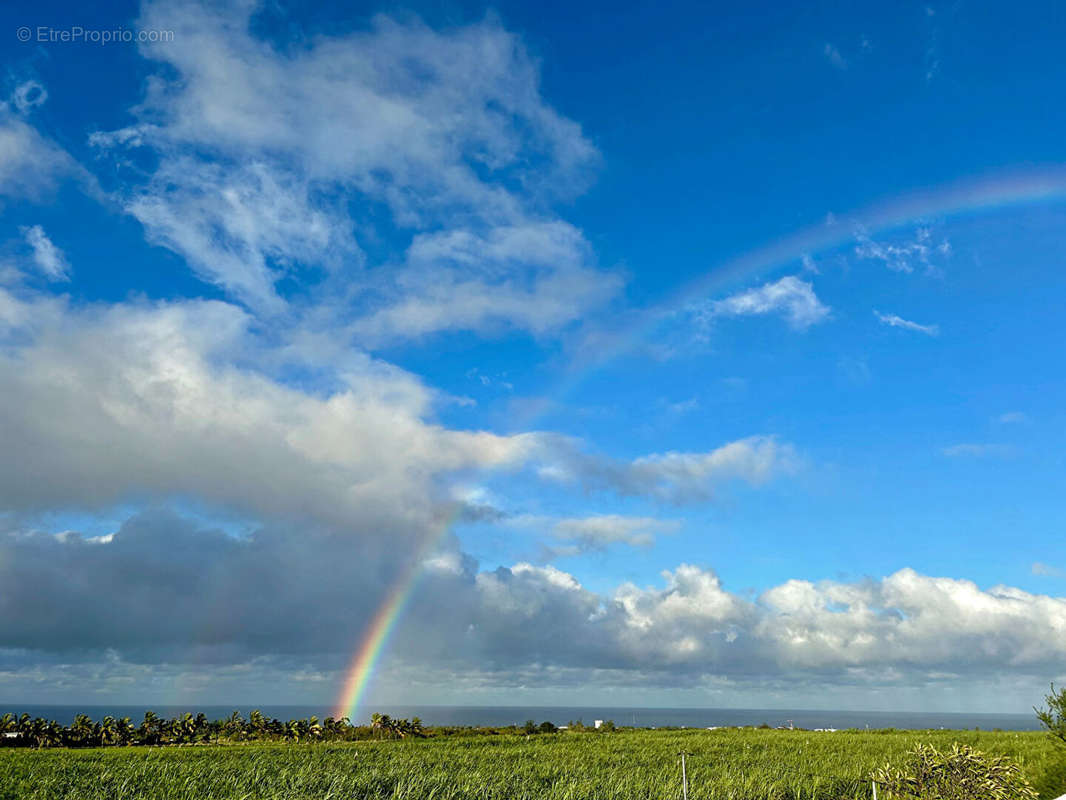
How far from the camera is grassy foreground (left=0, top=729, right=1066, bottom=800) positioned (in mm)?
25234

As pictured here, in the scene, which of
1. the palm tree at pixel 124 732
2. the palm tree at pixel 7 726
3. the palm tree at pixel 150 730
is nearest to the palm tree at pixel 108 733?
the palm tree at pixel 124 732

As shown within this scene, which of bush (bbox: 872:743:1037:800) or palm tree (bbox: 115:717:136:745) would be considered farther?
palm tree (bbox: 115:717:136:745)

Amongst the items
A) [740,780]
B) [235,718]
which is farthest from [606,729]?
[740,780]

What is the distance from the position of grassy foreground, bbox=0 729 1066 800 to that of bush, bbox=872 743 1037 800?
200 inches

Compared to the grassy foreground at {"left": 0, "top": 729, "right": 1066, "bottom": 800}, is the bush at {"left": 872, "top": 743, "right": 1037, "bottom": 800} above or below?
above

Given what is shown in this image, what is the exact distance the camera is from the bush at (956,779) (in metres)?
17.4

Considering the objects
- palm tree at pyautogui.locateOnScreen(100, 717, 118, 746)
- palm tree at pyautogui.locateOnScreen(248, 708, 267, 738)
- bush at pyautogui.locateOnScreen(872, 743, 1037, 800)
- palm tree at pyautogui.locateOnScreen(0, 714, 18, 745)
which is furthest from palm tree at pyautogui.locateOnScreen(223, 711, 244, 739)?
bush at pyautogui.locateOnScreen(872, 743, 1037, 800)

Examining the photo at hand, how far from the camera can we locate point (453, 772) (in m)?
31.2

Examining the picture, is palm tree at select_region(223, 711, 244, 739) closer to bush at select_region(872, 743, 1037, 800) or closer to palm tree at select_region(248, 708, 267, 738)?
palm tree at select_region(248, 708, 267, 738)

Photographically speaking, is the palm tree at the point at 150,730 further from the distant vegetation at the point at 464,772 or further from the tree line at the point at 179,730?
the distant vegetation at the point at 464,772

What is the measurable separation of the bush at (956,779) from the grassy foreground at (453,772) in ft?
16.7

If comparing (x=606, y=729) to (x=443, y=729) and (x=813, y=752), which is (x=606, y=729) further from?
(x=813, y=752)

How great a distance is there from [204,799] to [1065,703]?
26.5m

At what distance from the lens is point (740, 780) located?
30234 millimetres
